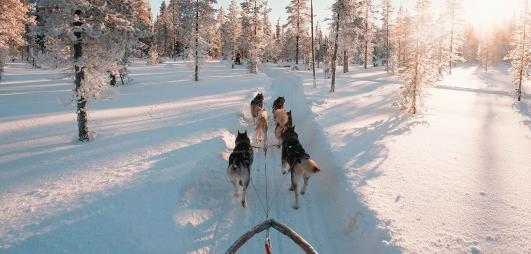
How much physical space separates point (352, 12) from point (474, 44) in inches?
3768

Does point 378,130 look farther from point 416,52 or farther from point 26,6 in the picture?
point 26,6

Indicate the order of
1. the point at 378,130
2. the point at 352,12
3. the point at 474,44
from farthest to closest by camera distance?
the point at 474,44 < the point at 352,12 < the point at 378,130

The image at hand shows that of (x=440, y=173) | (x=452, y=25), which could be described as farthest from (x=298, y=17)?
(x=440, y=173)

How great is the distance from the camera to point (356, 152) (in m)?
12.2

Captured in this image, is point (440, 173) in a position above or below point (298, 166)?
below

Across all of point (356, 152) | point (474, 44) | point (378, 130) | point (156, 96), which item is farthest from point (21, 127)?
point (474, 44)

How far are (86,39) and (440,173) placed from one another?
12.9 m

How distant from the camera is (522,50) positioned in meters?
31.1

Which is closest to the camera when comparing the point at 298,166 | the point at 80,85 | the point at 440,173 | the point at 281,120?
the point at 298,166

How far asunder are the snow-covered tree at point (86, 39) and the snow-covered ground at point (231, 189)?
7.41 ft

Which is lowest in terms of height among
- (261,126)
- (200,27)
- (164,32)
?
(261,126)

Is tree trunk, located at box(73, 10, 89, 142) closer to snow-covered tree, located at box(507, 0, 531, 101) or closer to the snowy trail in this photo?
the snowy trail

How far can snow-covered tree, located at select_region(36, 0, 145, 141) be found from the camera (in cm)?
1147

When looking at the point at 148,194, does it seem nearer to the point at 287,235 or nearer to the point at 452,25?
the point at 287,235
